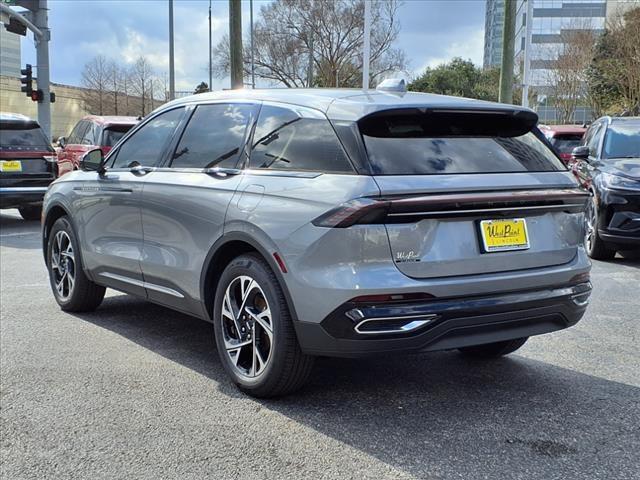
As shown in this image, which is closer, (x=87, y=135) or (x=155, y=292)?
(x=155, y=292)

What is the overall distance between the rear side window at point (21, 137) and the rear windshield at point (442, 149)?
34.5 feet

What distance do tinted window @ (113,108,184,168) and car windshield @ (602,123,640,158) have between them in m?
6.24

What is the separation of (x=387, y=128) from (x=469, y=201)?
58 cm

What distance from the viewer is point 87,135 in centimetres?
1354

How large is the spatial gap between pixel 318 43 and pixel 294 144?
43148mm

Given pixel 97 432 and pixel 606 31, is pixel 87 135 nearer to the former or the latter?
pixel 97 432

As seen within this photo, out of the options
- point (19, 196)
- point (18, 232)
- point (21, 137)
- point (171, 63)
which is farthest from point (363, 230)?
point (171, 63)

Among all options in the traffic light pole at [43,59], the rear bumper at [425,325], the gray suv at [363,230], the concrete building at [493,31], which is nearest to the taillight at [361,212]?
the gray suv at [363,230]

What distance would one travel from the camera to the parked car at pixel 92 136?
42.2ft

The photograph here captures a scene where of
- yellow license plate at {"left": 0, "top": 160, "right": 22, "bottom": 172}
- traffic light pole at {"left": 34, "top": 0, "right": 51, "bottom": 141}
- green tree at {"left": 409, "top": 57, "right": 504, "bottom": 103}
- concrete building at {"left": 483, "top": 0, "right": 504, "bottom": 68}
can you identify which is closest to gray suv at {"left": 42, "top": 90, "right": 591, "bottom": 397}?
yellow license plate at {"left": 0, "top": 160, "right": 22, "bottom": 172}

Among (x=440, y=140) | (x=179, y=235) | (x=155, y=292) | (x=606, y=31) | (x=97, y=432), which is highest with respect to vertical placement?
(x=606, y=31)

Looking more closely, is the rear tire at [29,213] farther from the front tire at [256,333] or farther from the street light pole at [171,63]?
the street light pole at [171,63]

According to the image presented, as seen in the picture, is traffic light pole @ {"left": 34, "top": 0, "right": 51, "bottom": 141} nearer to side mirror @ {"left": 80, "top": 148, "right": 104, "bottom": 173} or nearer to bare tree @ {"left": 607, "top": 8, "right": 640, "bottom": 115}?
side mirror @ {"left": 80, "top": 148, "right": 104, "bottom": 173}

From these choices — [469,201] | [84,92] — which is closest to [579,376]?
[469,201]
